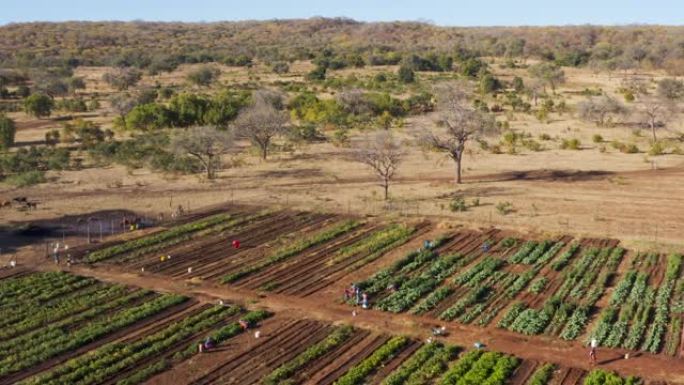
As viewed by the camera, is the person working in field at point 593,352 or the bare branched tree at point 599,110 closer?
the person working in field at point 593,352

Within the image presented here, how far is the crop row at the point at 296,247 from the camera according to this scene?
3356 cm

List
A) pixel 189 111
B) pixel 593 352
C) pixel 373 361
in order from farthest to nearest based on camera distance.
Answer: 1. pixel 189 111
2. pixel 373 361
3. pixel 593 352

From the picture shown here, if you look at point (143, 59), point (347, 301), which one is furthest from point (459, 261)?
point (143, 59)

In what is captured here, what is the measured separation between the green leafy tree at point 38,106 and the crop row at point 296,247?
5623 centimetres

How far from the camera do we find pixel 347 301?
98.7 feet

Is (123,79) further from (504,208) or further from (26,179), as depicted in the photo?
(504,208)

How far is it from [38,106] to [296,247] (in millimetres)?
58332

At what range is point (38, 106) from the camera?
8362 centimetres

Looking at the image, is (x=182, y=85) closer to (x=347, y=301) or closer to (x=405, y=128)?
(x=405, y=128)

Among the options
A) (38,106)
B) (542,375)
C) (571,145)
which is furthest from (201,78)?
(542,375)

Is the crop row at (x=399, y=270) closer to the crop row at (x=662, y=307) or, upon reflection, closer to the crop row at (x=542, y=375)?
the crop row at (x=542, y=375)

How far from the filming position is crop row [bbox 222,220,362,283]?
3356 centimetres

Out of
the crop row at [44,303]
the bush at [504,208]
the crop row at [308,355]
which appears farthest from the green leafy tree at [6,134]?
the crop row at [308,355]

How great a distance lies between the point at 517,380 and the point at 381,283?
393 inches
